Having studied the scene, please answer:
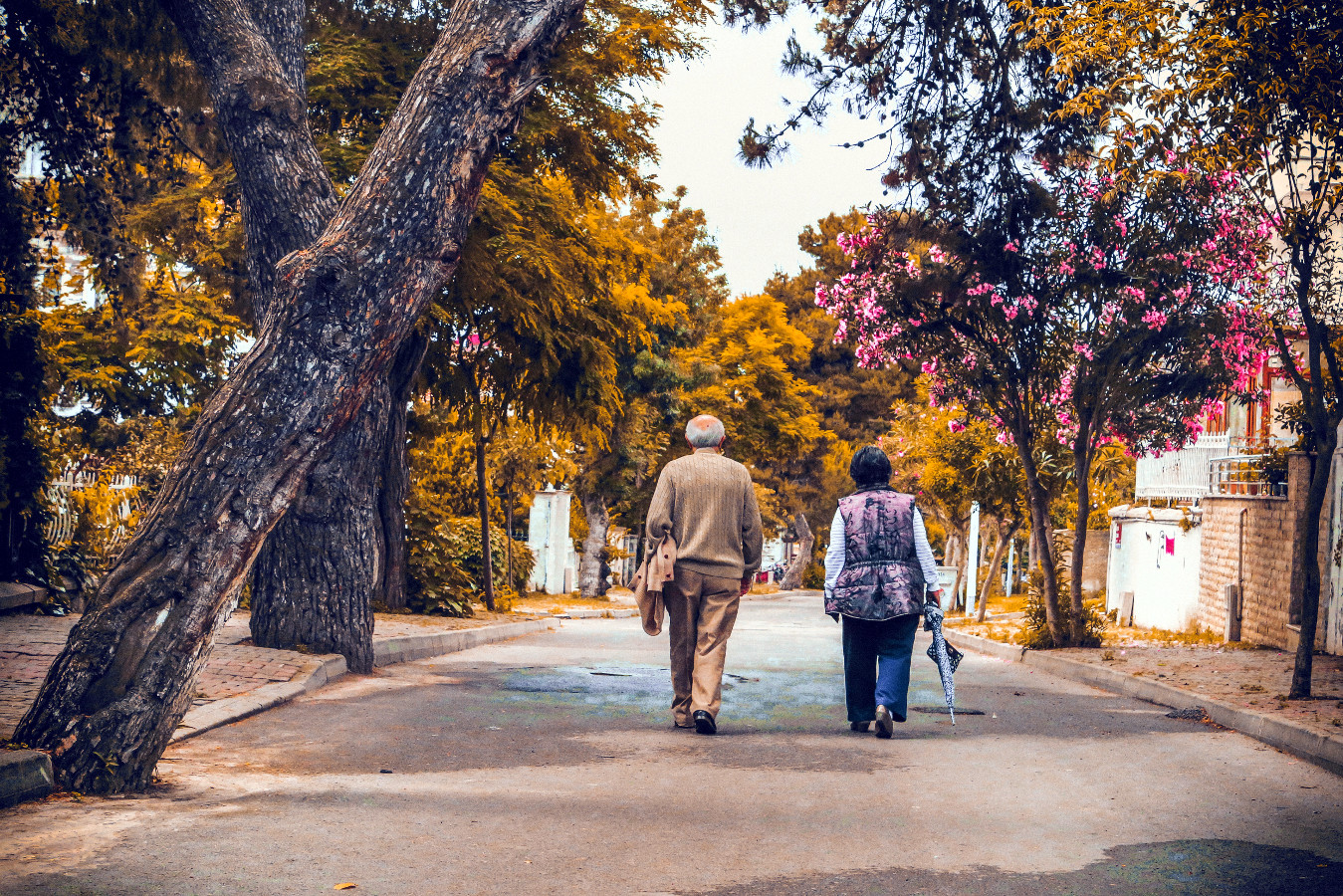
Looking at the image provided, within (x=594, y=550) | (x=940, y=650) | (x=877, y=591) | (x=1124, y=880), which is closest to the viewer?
(x=1124, y=880)

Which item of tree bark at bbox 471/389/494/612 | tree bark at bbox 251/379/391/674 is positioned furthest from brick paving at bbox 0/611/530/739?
tree bark at bbox 471/389/494/612

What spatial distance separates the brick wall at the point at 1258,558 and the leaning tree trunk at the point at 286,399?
38.8 feet

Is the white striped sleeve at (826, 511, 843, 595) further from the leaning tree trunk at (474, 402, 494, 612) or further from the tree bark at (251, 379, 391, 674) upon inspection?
the leaning tree trunk at (474, 402, 494, 612)

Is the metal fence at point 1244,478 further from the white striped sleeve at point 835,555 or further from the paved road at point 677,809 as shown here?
the white striped sleeve at point 835,555

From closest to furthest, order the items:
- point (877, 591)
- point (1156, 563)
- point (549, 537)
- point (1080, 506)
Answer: point (877, 591) < point (1080, 506) < point (1156, 563) < point (549, 537)

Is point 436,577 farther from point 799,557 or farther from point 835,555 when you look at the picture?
point 799,557

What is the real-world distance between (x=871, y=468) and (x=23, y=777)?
5.60 meters

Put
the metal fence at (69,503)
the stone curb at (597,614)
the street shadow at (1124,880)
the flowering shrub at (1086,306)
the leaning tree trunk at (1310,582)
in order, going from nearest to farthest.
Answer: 1. the street shadow at (1124,880)
2. the leaning tree trunk at (1310,582)
3. the metal fence at (69,503)
4. the flowering shrub at (1086,306)
5. the stone curb at (597,614)

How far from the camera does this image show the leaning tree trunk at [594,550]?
32.3 m

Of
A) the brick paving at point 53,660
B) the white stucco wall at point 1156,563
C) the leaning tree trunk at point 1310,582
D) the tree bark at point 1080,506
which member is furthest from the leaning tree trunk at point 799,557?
the leaning tree trunk at point 1310,582


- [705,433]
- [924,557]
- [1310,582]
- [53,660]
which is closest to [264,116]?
[705,433]

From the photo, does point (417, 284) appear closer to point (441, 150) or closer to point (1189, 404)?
point (441, 150)

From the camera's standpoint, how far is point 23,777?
542cm

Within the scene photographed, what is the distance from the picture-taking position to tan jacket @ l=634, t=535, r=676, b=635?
8406 mm
